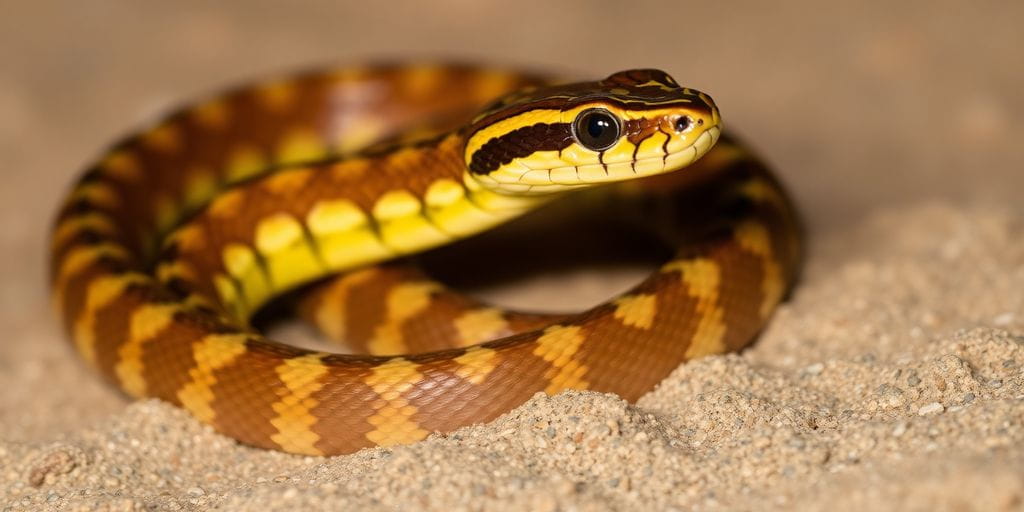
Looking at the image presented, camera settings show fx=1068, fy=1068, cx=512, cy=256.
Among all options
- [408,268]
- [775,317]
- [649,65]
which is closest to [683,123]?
[775,317]

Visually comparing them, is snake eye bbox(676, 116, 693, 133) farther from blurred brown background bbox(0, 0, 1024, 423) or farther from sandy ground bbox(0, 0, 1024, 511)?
blurred brown background bbox(0, 0, 1024, 423)

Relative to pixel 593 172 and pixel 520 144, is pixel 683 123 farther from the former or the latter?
pixel 520 144

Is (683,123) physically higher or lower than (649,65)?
higher

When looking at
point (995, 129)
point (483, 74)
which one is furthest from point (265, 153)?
point (995, 129)

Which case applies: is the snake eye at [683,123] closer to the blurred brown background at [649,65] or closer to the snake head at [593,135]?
the snake head at [593,135]

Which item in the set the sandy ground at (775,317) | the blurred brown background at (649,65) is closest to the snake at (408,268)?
the sandy ground at (775,317)

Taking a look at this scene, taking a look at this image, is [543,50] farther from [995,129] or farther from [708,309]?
[708,309]
